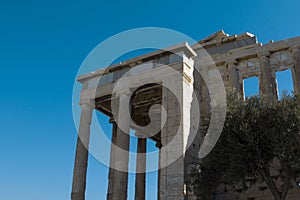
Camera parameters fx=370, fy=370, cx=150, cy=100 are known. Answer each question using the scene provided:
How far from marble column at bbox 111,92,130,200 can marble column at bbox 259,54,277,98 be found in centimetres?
549

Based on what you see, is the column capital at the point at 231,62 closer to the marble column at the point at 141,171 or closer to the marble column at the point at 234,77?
the marble column at the point at 234,77

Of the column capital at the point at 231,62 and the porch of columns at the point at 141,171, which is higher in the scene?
the column capital at the point at 231,62

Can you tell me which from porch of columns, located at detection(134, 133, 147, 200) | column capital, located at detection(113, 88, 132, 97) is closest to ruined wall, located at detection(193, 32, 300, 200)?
column capital, located at detection(113, 88, 132, 97)

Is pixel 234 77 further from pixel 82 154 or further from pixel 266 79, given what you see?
pixel 82 154

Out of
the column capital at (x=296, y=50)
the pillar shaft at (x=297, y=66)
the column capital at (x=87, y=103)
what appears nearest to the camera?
the pillar shaft at (x=297, y=66)

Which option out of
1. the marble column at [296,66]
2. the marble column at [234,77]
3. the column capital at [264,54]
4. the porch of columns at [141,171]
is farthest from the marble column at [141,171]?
the marble column at [296,66]

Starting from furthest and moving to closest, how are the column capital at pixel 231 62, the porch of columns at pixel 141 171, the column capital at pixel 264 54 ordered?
the porch of columns at pixel 141 171
the column capital at pixel 231 62
the column capital at pixel 264 54

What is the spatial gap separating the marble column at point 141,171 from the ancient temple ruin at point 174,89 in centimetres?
7

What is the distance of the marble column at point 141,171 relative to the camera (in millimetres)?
18188

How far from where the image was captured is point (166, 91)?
13.6m

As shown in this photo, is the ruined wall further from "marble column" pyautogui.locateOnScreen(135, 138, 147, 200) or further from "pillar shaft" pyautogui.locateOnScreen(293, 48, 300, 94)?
"marble column" pyautogui.locateOnScreen(135, 138, 147, 200)

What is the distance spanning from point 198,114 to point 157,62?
8.59 feet

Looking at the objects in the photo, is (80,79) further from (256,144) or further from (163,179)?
(256,144)

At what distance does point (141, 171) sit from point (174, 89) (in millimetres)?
6843
